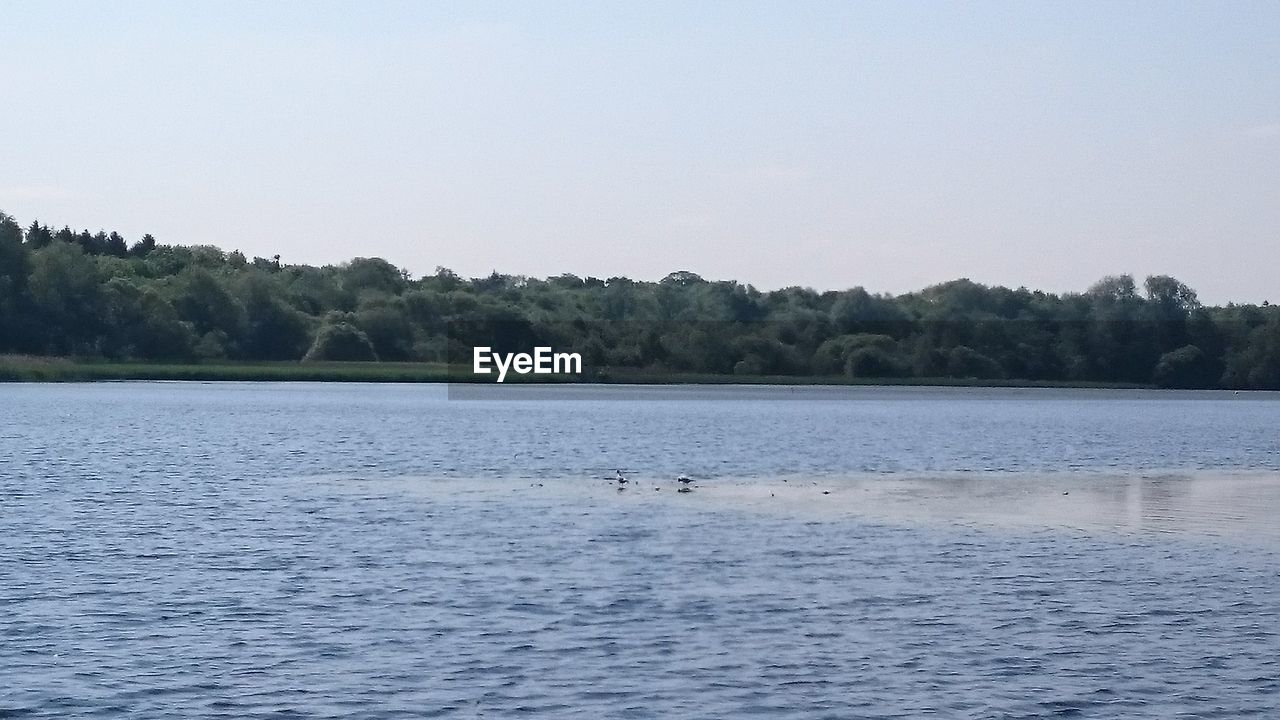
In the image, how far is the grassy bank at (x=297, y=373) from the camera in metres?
125

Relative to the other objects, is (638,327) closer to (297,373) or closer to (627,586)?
(297,373)

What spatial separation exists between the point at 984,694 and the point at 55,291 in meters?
119

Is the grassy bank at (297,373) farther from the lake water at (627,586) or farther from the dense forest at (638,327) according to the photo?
the lake water at (627,586)

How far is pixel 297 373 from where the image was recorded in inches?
5266

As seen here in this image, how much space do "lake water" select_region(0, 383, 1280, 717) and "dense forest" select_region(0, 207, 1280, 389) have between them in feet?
251

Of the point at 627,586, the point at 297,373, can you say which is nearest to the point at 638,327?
the point at 297,373

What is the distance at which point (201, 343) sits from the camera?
5320 inches

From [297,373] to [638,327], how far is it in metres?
30.1

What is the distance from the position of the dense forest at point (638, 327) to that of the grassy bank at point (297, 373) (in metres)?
0.82

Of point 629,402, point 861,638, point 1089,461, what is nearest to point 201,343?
point 629,402

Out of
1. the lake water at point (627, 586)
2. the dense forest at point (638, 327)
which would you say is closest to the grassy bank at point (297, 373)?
the dense forest at point (638, 327)

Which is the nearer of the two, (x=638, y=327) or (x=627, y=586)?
(x=627, y=586)

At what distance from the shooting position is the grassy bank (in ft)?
410

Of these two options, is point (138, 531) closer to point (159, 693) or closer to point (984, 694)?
point (159, 693)
